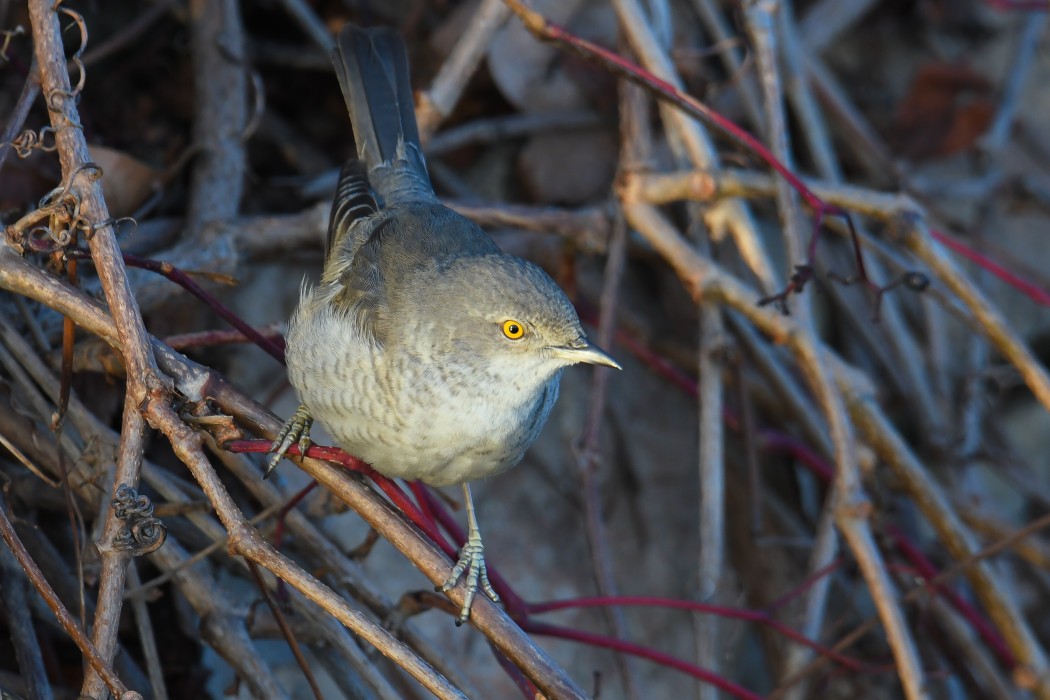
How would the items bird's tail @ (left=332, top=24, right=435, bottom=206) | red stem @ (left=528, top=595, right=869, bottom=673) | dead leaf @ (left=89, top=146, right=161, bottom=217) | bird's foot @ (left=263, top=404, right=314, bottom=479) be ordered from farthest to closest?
dead leaf @ (left=89, top=146, right=161, bottom=217) < bird's tail @ (left=332, top=24, right=435, bottom=206) < red stem @ (left=528, top=595, right=869, bottom=673) < bird's foot @ (left=263, top=404, right=314, bottom=479)

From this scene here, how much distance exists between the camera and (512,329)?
107 inches

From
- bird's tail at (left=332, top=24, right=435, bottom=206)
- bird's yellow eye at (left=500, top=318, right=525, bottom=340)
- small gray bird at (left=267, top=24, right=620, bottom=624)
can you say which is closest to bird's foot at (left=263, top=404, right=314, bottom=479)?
small gray bird at (left=267, top=24, right=620, bottom=624)

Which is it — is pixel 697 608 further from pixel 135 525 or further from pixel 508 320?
pixel 135 525

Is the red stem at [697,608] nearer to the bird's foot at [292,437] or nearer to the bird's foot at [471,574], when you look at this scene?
the bird's foot at [471,574]

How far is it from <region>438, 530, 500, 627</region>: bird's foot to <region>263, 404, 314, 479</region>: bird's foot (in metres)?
0.44

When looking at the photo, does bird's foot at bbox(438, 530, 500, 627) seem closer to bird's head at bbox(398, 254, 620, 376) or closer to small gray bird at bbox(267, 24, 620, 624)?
small gray bird at bbox(267, 24, 620, 624)

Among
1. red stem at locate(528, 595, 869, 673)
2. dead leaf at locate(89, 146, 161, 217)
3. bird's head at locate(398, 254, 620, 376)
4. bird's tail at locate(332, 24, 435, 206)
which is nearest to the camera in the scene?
bird's head at locate(398, 254, 620, 376)

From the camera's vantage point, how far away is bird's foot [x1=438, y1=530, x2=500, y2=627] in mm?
2257

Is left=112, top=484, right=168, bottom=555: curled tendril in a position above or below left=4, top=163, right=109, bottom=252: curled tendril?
below

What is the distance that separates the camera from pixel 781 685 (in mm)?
3221

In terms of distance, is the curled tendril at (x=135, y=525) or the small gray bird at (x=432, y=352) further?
the small gray bird at (x=432, y=352)

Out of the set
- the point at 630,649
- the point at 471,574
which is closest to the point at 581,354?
the point at 471,574

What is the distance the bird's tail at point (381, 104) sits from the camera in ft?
10.8

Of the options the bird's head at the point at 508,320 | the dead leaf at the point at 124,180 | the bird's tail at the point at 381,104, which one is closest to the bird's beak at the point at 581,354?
the bird's head at the point at 508,320
